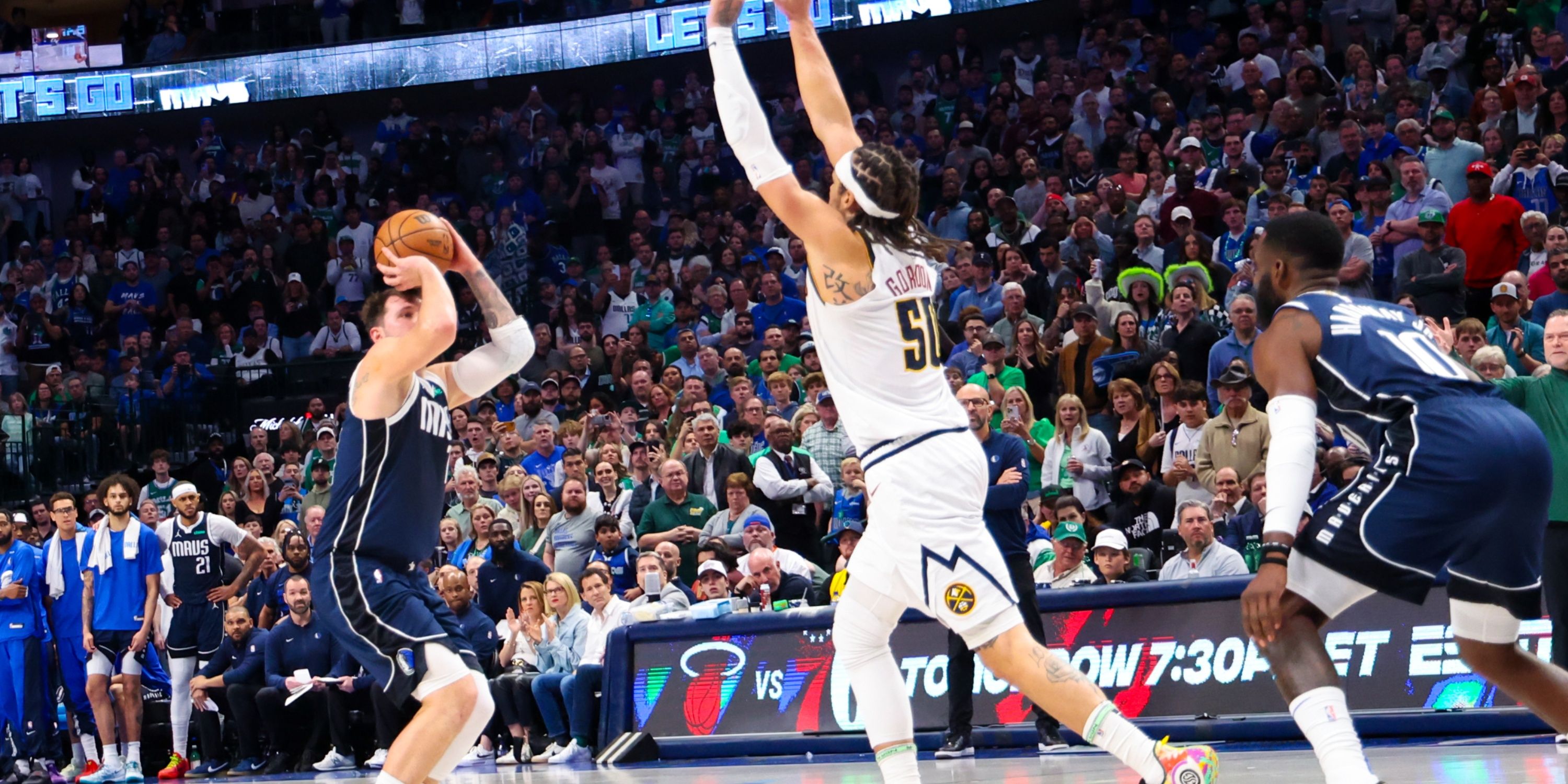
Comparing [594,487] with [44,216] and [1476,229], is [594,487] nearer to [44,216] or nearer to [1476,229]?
[1476,229]

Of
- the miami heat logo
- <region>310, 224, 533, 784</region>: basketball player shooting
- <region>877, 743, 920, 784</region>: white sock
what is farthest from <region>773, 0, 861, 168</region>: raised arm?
the miami heat logo

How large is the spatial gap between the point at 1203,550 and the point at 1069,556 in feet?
2.81

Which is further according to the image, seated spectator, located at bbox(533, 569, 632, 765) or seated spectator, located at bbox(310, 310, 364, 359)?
seated spectator, located at bbox(310, 310, 364, 359)

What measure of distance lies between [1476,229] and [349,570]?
10.2m

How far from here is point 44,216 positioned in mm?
25875

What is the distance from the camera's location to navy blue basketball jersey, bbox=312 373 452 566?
589cm

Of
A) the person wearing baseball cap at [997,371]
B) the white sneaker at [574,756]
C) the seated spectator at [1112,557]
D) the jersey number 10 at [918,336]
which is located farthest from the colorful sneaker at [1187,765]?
the person wearing baseball cap at [997,371]

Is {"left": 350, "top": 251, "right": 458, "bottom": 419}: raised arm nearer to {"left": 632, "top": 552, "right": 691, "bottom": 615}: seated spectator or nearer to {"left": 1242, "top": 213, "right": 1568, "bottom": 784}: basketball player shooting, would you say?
{"left": 1242, "top": 213, "right": 1568, "bottom": 784}: basketball player shooting

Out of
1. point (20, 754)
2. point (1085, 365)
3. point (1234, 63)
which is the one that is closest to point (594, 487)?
point (1085, 365)

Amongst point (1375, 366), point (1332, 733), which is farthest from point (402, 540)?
point (1375, 366)

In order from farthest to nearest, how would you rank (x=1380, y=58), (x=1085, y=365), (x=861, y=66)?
(x=861, y=66) < (x=1380, y=58) < (x=1085, y=365)

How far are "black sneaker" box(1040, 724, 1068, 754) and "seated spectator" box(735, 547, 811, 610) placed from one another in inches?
105

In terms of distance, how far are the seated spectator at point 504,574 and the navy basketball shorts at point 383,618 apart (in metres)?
7.27

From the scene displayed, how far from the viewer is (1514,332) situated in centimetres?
1114
